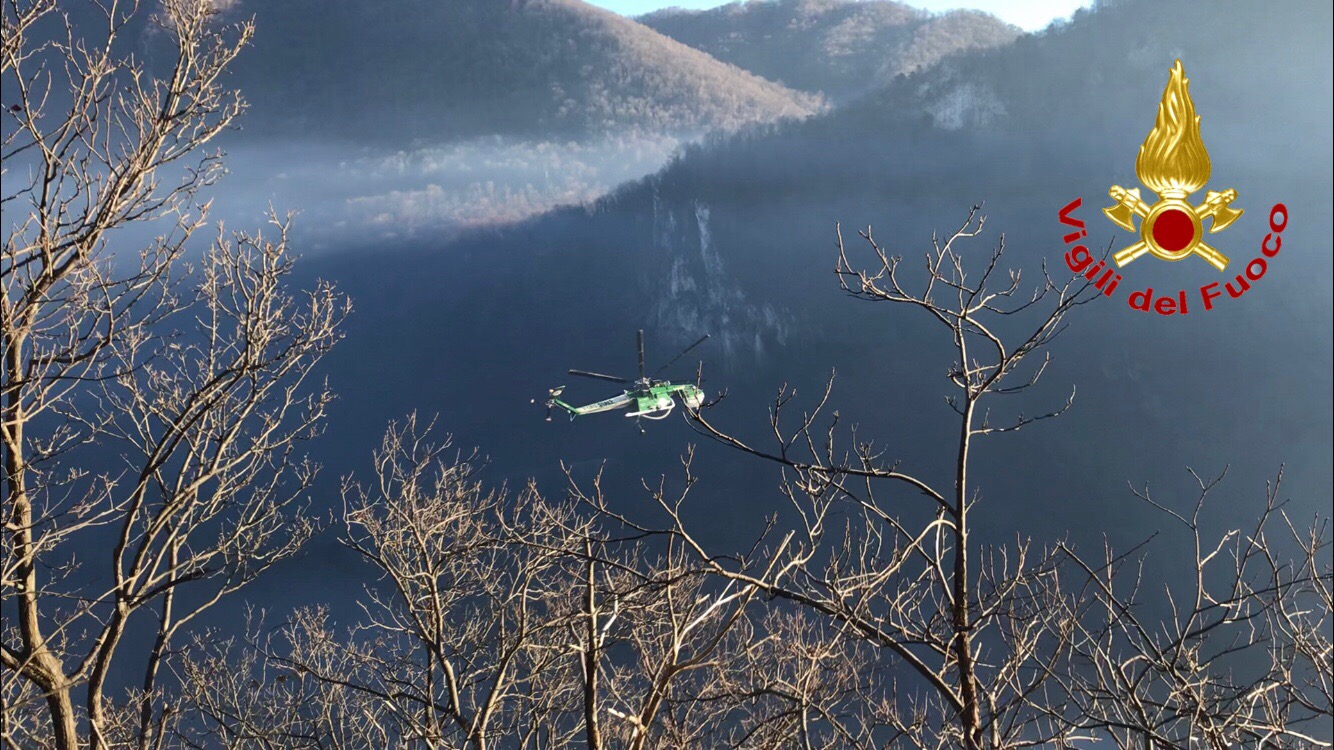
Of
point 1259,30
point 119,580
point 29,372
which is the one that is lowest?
point 119,580

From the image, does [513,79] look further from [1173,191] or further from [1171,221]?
[1173,191]

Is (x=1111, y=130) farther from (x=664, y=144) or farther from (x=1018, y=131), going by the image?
(x=664, y=144)

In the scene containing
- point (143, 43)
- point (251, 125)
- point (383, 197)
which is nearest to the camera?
point (143, 43)

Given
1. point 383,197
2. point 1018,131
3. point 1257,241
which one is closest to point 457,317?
point 383,197

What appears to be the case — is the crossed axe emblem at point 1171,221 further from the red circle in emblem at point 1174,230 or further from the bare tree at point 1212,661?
the bare tree at point 1212,661

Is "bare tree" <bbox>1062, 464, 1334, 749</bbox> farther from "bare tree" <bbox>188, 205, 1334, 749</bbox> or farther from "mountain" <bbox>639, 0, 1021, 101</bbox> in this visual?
"mountain" <bbox>639, 0, 1021, 101</bbox>

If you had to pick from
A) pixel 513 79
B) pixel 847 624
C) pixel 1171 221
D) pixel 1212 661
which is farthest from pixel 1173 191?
pixel 513 79
